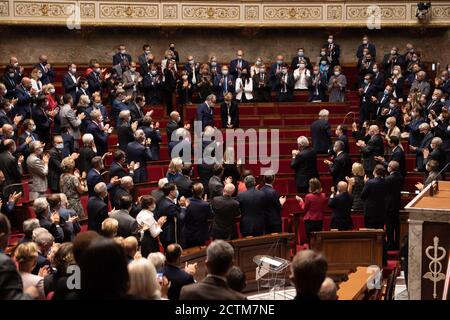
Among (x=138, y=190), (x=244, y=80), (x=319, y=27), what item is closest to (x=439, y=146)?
(x=138, y=190)

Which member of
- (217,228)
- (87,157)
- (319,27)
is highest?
(319,27)

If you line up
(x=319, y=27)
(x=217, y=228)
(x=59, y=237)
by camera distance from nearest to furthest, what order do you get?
(x=59, y=237), (x=217, y=228), (x=319, y=27)

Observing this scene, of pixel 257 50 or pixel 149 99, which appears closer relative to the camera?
pixel 149 99

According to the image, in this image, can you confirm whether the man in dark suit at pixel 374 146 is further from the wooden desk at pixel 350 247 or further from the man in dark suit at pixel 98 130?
the man in dark suit at pixel 98 130

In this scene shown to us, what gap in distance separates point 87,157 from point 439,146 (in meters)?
4.96

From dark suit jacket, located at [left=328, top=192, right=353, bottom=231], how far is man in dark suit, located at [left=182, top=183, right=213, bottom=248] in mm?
1660

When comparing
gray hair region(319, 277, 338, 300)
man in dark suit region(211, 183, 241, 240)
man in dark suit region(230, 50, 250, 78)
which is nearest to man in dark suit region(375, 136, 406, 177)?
man in dark suit region(211, 183, 241, 240)

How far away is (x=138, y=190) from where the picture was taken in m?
11.3

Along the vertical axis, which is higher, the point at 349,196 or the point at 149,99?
the point at 149,99

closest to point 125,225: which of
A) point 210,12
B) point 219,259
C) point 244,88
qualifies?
point 219,259

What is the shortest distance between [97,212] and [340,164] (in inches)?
169

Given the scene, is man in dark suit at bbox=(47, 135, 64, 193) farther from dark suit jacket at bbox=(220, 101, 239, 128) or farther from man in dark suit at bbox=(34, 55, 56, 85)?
dark suit jacket at bbox=(220, 101, 239, 128)

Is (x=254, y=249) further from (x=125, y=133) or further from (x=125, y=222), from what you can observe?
(x=125, y=133)
